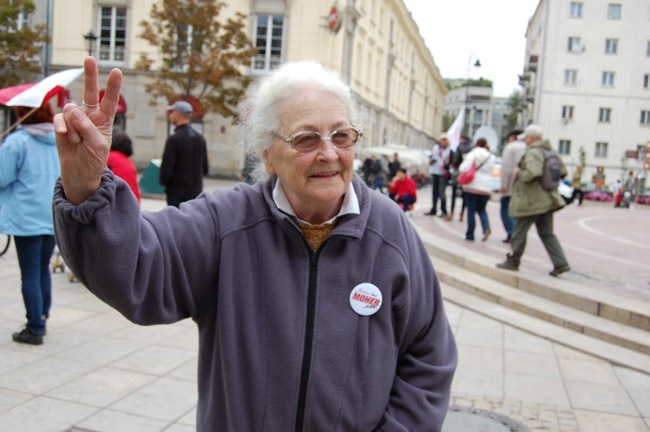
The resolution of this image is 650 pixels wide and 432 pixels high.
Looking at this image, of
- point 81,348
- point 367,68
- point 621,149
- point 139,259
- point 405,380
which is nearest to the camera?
point 139,259

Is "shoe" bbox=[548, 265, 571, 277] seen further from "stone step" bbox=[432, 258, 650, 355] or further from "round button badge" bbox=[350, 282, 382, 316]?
"round button badge" bbox=[350, 282, 382, 316]

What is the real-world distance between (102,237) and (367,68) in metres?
37.8

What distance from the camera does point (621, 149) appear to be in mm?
53812

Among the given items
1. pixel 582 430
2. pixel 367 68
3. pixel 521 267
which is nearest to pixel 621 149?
pixel 367 68

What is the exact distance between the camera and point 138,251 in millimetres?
1608

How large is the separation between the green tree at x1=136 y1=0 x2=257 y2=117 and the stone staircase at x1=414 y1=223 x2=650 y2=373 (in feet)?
59.7

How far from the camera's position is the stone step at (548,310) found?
5926mm

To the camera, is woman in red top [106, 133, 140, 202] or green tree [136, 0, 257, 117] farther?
green tree [136, 0, 257, 117]

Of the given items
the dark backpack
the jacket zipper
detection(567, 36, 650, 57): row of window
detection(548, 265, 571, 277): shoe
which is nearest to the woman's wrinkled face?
the jacket zipper

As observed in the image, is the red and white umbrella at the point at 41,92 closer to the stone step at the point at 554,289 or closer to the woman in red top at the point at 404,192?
the stone step at the point at 554,289

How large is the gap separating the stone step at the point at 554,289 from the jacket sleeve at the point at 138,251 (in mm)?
5403

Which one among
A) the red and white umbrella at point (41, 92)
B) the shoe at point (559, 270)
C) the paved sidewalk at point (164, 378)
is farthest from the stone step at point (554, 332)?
the red and white umbrella at point (41, 92)

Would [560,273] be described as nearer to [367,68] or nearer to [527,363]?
[527,363]

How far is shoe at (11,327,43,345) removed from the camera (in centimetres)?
501
